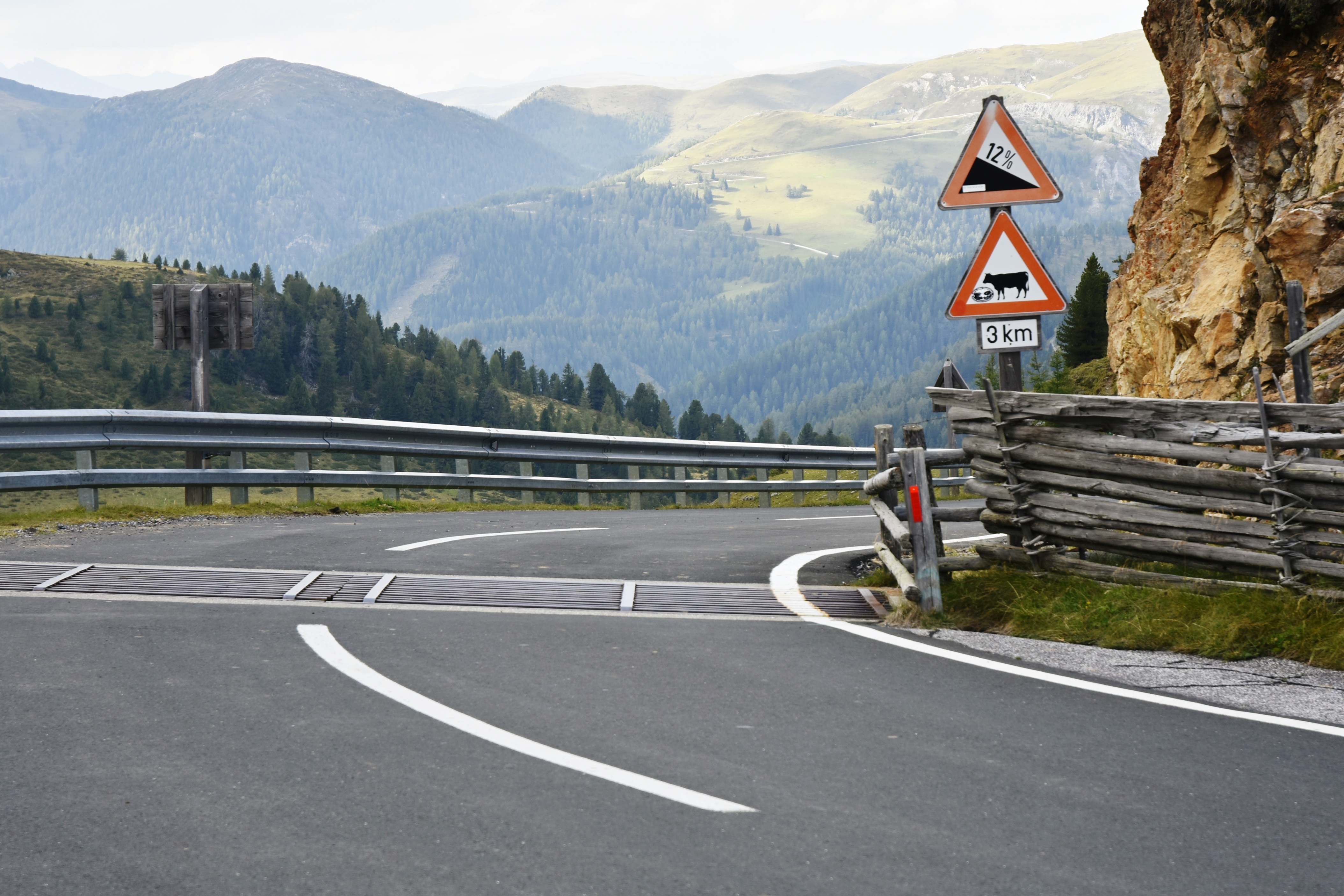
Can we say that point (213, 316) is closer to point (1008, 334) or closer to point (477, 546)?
point (477, 546)

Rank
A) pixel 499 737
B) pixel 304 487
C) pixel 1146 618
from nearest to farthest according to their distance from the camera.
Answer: pixel 499 737, pixel 1146 618, pixel 304 487

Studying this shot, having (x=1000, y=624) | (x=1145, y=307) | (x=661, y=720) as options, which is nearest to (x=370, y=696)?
(x=661, y=720)

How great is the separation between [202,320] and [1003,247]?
9939 mm

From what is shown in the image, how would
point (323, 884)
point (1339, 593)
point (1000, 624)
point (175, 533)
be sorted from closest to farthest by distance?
1. point (323, 884)
2. point (1339, 593)
3. point (1000, 624)
4. point (175, 533)

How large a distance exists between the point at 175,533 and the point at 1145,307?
1560 centimetres

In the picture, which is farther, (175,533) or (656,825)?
(175,533)

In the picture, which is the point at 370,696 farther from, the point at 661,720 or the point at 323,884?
the point at 323,884

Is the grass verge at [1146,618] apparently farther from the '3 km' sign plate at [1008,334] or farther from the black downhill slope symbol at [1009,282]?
the black downhill slope symbol at [1009,282]

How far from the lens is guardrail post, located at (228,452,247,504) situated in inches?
532

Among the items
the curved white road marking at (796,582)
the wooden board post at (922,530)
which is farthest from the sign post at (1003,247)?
the curved white road marking at (796,582)

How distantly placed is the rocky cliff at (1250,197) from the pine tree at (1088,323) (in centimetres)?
6788

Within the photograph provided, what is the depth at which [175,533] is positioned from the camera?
1079 cm

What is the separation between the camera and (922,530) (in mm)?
7391

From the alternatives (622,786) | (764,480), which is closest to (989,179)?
(622,786)
